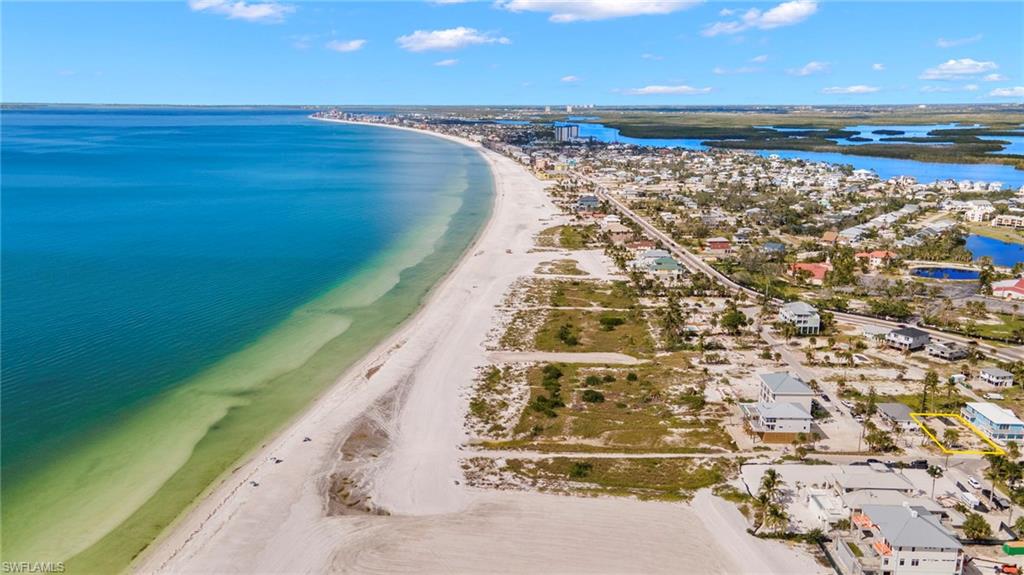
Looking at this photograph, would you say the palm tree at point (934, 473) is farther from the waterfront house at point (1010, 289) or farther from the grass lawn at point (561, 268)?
the grass lawn at point (561, 268)

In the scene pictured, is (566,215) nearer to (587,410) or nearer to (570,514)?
(587,410)

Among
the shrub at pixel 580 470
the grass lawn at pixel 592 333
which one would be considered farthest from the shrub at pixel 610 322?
the shrub at pixel 580 470

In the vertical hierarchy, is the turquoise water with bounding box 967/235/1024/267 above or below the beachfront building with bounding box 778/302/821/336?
above

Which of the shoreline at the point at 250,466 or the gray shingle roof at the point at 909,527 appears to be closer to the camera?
the gray shingle roof at the point at 909,527

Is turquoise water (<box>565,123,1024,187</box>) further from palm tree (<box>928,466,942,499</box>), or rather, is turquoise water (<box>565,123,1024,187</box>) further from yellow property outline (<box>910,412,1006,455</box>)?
palm tree (<box>928,466,942,499</box>)

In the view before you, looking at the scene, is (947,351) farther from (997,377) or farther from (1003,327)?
(1003,327)

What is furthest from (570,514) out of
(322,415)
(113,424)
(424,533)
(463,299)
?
(463,299)

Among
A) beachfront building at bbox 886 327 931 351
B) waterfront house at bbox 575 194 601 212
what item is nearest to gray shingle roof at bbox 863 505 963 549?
beachfront building at bbox 886 327 931 351
